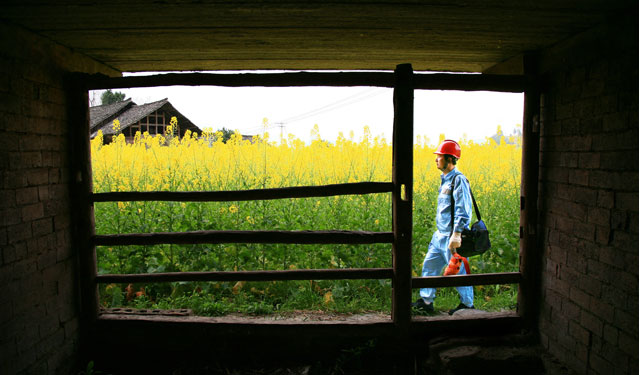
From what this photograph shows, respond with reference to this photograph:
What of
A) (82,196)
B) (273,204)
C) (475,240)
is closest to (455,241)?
(475,240)

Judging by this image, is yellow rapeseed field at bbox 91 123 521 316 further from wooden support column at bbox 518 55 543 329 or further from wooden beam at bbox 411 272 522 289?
wooden support column at bbox 518 55 543 329

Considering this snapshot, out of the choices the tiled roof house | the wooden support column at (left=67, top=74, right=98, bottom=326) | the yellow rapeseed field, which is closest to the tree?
the tiled roof house

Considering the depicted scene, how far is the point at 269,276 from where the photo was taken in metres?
3.68

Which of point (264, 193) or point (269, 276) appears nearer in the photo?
point (264, 193)

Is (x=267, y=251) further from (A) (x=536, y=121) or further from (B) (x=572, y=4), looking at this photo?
(B) (x=572, y=4)

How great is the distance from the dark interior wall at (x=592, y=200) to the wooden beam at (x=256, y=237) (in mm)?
1403

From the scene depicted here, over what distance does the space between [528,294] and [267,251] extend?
2.80 meters

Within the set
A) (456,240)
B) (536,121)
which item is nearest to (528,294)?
(456,240)

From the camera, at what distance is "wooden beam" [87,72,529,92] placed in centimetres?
342

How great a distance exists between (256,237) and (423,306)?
73.4 inches

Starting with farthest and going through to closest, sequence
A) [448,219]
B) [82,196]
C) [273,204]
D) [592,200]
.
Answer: [273,204]
[448,219]
[82,196]
[592,200]

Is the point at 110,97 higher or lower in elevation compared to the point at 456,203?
higher

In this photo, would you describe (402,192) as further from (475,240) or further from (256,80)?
(256,80)

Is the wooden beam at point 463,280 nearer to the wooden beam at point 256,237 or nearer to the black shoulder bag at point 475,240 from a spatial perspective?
the black shoulder bag at point 475,240
